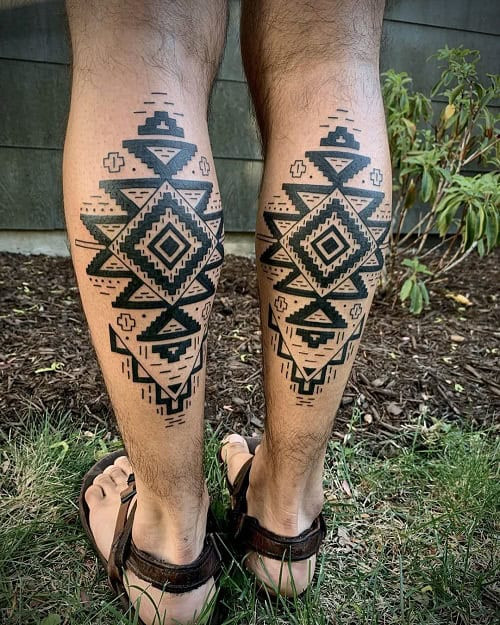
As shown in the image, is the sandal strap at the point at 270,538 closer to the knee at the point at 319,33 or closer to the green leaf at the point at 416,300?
the knee at the point at 319,33

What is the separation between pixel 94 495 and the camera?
101 cm

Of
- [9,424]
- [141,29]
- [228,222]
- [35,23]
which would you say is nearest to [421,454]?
[9,424]

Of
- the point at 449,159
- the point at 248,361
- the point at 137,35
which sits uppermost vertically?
the point at 137,35

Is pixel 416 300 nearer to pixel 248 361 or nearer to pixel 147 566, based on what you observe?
pixel 248 361

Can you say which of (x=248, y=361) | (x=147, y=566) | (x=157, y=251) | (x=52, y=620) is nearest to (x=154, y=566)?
(x=147, y=566)

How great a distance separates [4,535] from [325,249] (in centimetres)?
80

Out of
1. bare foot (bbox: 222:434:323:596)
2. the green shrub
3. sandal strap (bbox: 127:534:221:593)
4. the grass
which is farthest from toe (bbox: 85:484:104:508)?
the green shrub

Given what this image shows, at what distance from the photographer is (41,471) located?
1.10 metres

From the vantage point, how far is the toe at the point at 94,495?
993 millimetres

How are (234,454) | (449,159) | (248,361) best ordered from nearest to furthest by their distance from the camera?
1. (234,454)
2. (248,361)
3. (449,159)

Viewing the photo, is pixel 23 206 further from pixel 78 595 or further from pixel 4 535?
pixel 78 595

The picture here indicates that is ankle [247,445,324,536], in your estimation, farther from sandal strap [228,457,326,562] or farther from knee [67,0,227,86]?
knee [67,0,227,86]

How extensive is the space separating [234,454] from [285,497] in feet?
0.90

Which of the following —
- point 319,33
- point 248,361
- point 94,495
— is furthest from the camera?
point 248,361
